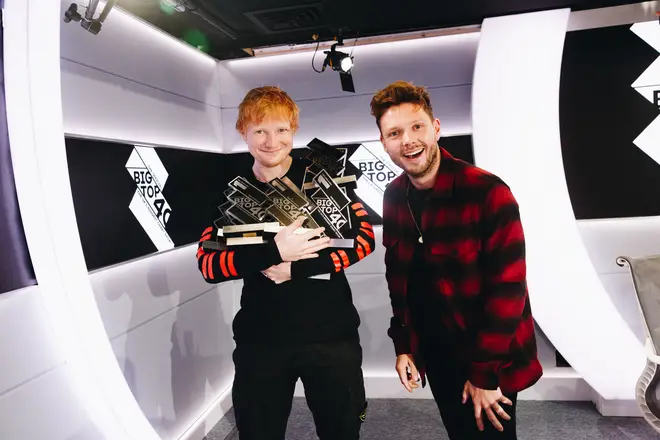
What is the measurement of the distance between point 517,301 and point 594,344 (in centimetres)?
176

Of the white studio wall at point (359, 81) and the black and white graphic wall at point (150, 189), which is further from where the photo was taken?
the white studio wall at point (359, 81)

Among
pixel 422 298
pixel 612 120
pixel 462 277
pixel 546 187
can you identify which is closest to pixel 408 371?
pixel 422 298

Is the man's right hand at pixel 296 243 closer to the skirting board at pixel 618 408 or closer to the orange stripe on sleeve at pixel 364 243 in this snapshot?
the orange stripe on sleeve at pixel 364 243

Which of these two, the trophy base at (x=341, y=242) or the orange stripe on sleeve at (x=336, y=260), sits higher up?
the trophy base at (x=341, y=242)

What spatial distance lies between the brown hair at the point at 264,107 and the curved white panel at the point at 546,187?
1.71 m

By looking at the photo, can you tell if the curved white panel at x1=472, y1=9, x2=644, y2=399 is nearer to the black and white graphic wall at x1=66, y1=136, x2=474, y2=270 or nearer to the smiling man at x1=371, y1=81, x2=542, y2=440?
the black and white graphic wall at x1=66, y1=136, x2=474, y2=270

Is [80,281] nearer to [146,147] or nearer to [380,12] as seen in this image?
[146,147]

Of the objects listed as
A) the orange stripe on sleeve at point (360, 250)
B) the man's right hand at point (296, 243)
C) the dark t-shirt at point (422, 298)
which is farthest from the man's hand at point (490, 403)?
the man's right hand at point (296, 243)

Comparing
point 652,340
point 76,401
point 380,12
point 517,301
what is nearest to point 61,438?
point 76,401

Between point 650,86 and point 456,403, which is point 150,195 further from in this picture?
point 650,86

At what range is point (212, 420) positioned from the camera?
295cm

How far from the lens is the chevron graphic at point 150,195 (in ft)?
7.80

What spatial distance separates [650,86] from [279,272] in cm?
284

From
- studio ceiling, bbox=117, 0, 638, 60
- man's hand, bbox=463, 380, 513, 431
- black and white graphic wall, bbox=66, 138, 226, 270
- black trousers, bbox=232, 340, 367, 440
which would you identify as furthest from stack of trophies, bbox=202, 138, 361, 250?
studio ceiling, bbox=117, 0, 638, 60
